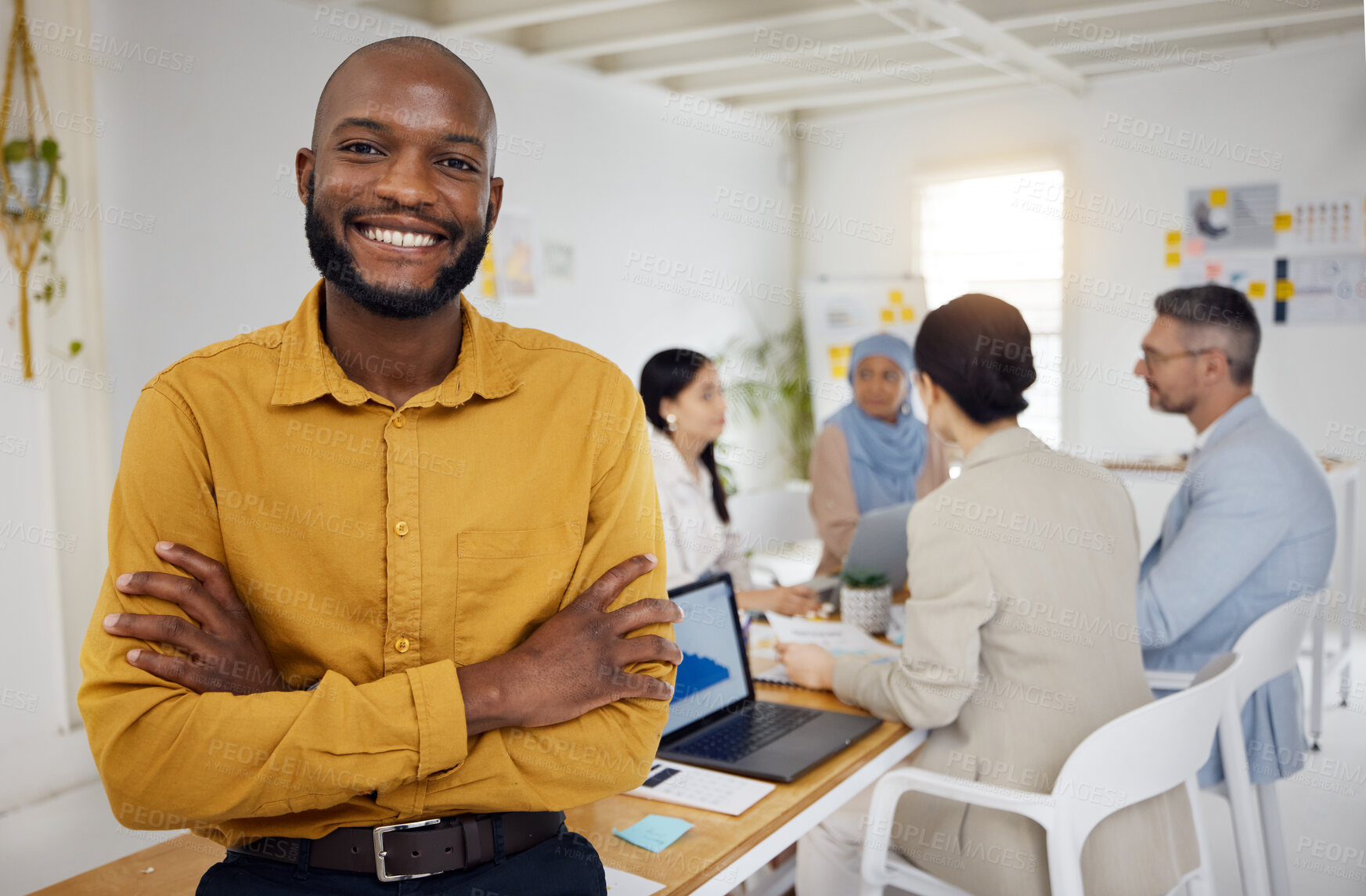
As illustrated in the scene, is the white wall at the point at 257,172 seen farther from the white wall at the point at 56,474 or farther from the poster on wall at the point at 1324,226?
the poster on wall at the point at 1324,226

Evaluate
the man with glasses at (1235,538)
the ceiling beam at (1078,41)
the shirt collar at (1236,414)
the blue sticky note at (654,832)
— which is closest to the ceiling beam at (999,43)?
the ceiling beam at (1078,41)

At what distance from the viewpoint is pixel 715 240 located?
7223 millimetres

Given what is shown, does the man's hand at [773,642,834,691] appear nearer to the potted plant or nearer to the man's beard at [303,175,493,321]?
the potted plant

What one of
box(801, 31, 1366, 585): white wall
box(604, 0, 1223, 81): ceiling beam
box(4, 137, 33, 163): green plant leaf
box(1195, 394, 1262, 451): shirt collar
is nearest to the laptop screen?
box(1195, 394, 1262, 451): shirt collar

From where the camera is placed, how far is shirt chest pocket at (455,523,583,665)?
1262 millimetres

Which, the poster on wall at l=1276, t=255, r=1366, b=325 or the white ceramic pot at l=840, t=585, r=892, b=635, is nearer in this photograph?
the white ceramic pot at l=840, t=585, r=892, b=635

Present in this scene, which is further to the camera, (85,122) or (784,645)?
(85,122)

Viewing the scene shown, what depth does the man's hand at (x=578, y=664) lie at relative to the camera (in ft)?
3.90

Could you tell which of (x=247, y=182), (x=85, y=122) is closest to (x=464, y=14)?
(x=247, y=182)

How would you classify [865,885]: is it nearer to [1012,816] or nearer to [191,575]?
[1012,816]

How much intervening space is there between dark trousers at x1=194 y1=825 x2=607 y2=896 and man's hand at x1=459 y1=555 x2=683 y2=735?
0.16 meters

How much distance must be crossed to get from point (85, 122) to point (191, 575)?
327 cm

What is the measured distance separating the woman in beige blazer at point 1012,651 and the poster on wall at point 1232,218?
16.5ft

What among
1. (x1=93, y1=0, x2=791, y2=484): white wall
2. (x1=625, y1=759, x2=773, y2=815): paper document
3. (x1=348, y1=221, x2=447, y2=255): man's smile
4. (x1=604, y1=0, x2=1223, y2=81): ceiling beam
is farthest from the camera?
(x1=604, y1=0, x2=1223, y2=81): ceiling beam
